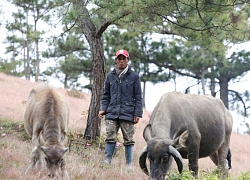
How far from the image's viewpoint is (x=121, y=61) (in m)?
8.08

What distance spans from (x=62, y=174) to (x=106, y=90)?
8.48ft

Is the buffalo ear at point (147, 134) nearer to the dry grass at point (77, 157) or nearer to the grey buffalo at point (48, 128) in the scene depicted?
the dry grass at point (77, 157)

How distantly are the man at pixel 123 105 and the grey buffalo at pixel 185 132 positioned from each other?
1.96ft

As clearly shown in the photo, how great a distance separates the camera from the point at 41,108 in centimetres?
751

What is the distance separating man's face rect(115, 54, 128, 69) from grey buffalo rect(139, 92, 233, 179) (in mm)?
1063

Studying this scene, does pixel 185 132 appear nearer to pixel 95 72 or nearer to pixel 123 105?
pixel 123 105

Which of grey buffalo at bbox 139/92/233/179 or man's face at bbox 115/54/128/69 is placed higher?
man's face at bbox 115/54/128/69

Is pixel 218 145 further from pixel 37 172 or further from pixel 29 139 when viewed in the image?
pixel 29 139

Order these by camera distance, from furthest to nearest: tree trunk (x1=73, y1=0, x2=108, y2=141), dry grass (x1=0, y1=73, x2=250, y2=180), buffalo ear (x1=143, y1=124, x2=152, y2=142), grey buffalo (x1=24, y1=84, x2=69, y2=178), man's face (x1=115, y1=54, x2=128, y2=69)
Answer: tree trunk (x1=73, y1=0, x2=108, y2=141) → man's face (x1=115, y1=54, x2=128, y2=69) → buffalo ear (x1=143, y1=124, x2=152, y2=142) → dry grass (x1=0, y1=73, x2=250, y2=180) → grey buffalo (x1=24, y1=84, x2=69, y2=178)

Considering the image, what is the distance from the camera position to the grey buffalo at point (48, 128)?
6.20m

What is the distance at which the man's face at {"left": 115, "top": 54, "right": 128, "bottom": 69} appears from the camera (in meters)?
8.03

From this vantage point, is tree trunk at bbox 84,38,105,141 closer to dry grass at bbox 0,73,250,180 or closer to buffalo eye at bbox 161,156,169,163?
dry grass at bbox 0,73,250,180

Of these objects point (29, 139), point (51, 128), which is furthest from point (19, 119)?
point (51, 128)

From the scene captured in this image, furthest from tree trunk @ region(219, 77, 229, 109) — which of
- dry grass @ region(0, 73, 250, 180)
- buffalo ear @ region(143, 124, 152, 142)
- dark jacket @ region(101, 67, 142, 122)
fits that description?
buffalo ear @ region(143, 124, 152, 142)
